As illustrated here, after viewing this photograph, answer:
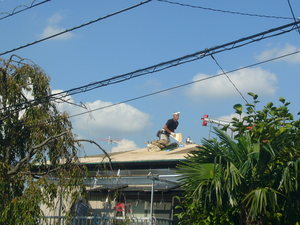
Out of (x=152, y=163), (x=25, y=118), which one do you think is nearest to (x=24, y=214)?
(x=25, y=118)

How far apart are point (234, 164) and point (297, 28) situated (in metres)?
2.91

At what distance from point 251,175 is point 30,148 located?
7.44m

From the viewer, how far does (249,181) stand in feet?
34.1

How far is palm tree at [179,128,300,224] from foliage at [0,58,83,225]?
4.08 metres

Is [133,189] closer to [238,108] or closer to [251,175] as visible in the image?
[238,108]

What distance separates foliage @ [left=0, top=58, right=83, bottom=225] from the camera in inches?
512

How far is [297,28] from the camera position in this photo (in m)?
9.86

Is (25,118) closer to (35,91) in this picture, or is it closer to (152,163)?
(35,91)

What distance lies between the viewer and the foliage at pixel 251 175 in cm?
1001

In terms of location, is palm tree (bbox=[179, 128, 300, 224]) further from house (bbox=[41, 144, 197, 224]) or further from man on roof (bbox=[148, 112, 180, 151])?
man on roof (bbox=[148, 112, 180, 151])

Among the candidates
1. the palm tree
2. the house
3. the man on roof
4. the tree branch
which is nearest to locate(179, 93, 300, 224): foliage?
the palm tree

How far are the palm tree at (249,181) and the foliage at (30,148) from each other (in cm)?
408

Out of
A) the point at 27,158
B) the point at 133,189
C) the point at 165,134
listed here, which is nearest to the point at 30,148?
the point at 27,158

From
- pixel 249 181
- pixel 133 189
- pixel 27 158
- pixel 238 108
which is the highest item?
pixel 238 108
